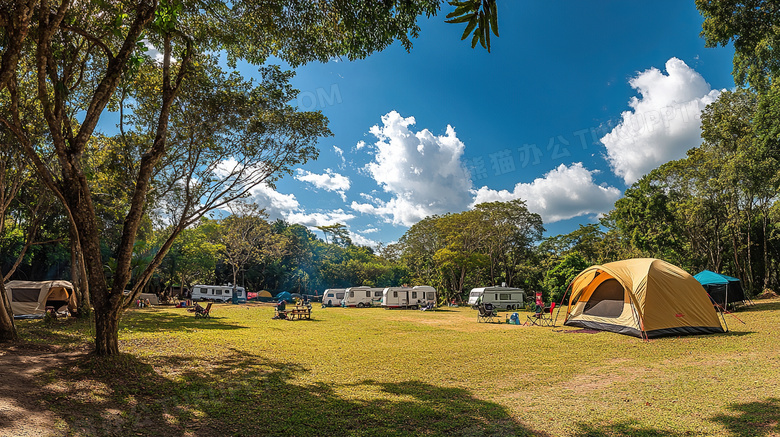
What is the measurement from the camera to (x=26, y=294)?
1527cm

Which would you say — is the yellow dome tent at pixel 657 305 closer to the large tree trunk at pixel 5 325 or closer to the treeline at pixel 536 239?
the treeline at pixel 536 239

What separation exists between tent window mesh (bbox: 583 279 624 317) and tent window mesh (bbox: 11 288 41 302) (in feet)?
72.0

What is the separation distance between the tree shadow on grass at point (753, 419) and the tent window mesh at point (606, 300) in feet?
25.4

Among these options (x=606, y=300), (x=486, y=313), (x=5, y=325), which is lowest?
(x=486, y=313)

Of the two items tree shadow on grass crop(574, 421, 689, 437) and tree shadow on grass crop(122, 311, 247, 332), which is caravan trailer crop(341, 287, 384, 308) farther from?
tree shadow on grass crop(574, 421, 689, 437)

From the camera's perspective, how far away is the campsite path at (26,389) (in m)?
3.70

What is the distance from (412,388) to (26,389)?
17.3ft

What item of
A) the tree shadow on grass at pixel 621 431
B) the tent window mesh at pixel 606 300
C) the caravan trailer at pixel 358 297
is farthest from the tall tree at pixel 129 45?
the caravan trailer at pixel 358 297

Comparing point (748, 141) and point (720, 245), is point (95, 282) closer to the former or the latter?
point (748, 141)

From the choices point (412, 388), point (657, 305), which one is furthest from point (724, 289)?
point (412, 388)

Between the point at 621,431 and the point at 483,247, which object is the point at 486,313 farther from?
the point at 483,247

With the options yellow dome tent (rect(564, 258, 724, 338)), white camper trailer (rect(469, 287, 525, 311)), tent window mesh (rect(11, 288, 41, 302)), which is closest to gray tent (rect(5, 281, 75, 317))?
tent window mesh (rect(11, 288, 41, 302))

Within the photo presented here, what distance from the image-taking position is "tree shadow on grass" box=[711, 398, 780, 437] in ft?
13.0

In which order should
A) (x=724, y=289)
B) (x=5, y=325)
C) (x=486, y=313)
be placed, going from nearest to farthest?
(x=5, y=325) → (x=724, y=289) → (x=486, y=313)
